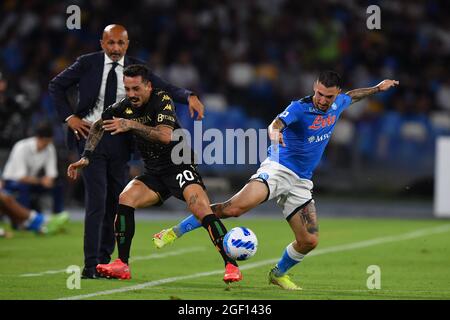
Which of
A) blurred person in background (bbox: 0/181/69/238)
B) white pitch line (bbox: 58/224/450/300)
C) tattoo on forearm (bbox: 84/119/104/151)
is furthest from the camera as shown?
blurred person in background (bbox: 0/181/69/238)

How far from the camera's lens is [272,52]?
947 inches

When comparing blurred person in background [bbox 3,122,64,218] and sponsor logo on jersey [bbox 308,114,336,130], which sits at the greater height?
sponsor logo on jersey [bbox 308,114,336,130]

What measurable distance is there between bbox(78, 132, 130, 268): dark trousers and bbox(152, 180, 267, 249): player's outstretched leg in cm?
72

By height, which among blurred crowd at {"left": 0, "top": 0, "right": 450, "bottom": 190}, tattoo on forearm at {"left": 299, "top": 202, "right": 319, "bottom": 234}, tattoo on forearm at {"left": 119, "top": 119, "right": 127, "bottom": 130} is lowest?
tattoo on forearm at {"left": 299, "top": 202, "right": 319, "bottom": 234}

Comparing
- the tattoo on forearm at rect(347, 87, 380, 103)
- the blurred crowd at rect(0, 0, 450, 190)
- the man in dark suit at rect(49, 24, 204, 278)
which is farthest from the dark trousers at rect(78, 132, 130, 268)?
the blurred crowd at rect(0, 0, 450, 190)

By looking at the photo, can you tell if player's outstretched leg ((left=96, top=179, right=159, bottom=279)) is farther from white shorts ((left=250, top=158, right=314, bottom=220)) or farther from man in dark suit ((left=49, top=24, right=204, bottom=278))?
white shorts ((left=250, top=158, right=314, bottom=220))

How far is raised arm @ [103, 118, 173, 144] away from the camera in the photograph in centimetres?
916

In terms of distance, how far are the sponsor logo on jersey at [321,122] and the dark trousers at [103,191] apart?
1894 millimetres

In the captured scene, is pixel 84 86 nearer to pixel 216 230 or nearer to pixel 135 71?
pixel 135 71

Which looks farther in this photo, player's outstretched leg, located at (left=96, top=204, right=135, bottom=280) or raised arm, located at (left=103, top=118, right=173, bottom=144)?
player's outstretched leg, located at (left=96, top=204, right=135, bottom=280)

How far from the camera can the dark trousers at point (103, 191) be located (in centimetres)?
1012
